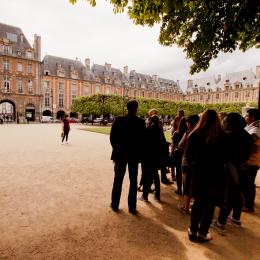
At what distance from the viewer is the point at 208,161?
307 cm

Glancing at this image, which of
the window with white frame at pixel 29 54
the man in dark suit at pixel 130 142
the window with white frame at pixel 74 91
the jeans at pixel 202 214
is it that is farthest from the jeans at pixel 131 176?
the window with white frame at pixel 74 91

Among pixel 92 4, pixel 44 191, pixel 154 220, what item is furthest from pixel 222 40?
pixel 44 191

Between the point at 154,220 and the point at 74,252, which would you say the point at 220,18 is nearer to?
the point at 154,220

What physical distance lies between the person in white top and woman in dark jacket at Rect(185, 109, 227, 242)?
1.48 metres

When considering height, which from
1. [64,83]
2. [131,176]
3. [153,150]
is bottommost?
[131,176]

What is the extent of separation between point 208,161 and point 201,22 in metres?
4.80

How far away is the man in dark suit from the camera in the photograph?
13.4 feet

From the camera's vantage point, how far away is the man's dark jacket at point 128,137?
4.08 meters

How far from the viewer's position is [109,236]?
11.0 feet

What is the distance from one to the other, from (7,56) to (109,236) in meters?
50.8

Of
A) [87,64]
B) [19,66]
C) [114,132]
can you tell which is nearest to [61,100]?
[19,66]

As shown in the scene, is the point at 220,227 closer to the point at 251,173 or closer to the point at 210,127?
the point at 251,173

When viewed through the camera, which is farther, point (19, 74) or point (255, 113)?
point (19, 74)

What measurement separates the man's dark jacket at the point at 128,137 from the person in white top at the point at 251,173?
6.87ft
